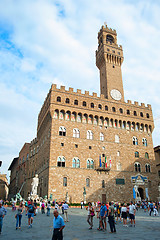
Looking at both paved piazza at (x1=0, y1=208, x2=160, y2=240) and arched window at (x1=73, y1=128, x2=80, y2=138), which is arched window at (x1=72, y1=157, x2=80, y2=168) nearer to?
arched window at (x1=73, y1=128, x2=80, y2=138)

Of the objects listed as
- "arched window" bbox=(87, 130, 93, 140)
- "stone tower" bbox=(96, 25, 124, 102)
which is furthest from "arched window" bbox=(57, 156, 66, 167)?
"stone tower" bbox=(96, 25, 124, 102)

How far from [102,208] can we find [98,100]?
87.4 ft

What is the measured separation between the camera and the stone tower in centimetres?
3944

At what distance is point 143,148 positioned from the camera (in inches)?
1480

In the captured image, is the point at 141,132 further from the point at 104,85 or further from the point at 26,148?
the point at 26,148

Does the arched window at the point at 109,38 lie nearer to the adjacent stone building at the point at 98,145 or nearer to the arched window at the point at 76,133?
the adjacent stone building at the point at 98,145

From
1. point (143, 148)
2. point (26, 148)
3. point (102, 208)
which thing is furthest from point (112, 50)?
point (102, 208)

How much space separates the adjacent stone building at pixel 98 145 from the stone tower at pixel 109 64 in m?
0.20

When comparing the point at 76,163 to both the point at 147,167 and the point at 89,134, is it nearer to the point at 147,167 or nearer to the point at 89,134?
the point at 89,134

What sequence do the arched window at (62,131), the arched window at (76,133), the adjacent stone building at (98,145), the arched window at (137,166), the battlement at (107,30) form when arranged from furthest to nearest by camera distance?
1. the battlement at (107,30)
2. the arched window at (137,166)
3. the arched window at (76,133)
4. the arched window at (62,131)
5. the adjacent stone building at (98,145)

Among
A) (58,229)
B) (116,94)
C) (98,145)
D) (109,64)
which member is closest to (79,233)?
(58,229)

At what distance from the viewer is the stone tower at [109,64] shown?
39438 mm

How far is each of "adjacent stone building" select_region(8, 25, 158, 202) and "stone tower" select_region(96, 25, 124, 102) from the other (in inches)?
8.0

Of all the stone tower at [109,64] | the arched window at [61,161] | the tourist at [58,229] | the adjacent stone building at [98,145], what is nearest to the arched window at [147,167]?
the adjacent stone building at [98,145]
